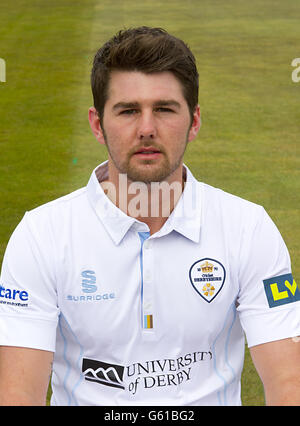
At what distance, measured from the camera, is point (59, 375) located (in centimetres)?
336

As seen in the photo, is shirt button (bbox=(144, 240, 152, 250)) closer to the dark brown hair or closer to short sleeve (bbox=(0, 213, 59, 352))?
short sleeve (bbox=(0, 213, 59, 352))

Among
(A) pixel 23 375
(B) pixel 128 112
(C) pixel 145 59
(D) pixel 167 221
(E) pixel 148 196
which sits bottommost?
(A) pixel 23 375

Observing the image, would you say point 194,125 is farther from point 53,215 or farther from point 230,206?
point 53,215

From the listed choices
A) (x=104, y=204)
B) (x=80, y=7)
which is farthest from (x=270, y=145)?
(x=80, y=7)

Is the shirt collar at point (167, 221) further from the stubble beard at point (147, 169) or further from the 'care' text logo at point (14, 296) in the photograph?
the 'care' text logo at point (14, 296)

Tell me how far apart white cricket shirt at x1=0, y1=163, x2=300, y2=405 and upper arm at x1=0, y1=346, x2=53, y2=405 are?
0.04m

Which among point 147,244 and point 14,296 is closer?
point 14,296

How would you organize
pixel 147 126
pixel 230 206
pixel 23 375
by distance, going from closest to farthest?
pixel 23 375, pixel 147 126, pixel 230 206

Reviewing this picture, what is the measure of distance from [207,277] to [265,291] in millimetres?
249

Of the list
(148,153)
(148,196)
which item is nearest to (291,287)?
(148,196)

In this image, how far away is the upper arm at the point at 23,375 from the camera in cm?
304

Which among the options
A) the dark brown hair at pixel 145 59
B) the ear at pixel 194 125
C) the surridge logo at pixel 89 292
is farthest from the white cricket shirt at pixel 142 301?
the dark brown hair at pixel 145 59

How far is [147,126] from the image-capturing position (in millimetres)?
3180
